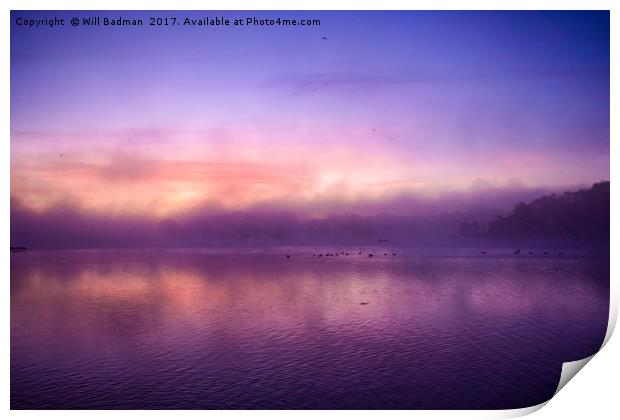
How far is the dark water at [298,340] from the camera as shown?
200 inches

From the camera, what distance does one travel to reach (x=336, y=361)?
5.77 meters

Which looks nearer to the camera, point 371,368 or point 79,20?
point 79,20

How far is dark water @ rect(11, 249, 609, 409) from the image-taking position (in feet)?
16.6

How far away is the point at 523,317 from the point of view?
24.1ft

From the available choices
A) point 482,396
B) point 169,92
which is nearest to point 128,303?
point 169,92

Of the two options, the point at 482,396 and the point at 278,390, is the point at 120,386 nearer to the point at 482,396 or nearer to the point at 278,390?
the point at 278,390

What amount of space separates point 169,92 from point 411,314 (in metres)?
5.08

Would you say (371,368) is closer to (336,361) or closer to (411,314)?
(336,361)

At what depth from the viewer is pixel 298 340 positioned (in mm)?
6500
